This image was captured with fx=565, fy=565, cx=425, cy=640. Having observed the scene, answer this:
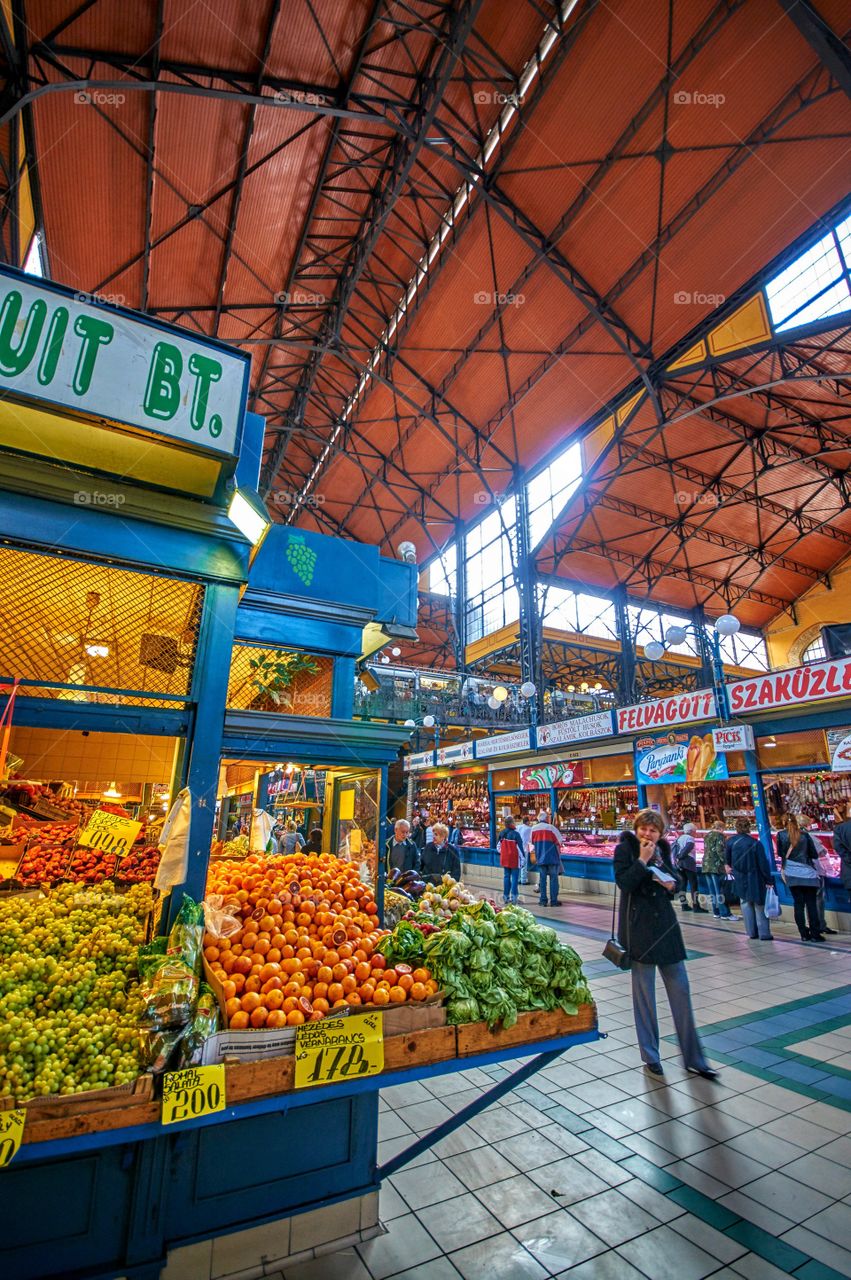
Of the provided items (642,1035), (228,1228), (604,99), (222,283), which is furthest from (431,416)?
(228,1228)

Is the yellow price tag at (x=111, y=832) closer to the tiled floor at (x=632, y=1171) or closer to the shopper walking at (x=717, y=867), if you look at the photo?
the tiled floor at (x=632, y=1171)

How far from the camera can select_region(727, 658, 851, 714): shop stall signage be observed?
28.3ft

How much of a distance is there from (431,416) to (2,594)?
1415cm

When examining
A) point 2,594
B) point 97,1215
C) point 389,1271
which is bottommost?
point 389,1271

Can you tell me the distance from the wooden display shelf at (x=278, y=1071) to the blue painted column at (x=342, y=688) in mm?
2785

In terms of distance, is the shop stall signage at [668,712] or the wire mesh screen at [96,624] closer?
the wire mesh screen at [96,624]

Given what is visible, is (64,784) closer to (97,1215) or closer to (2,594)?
(2,594)

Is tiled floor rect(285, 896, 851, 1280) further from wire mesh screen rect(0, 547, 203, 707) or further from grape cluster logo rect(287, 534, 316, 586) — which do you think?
Result: grape cluster logo rect(287, 534, 316, 586)

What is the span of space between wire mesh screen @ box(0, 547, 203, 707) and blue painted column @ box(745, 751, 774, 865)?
387 inches

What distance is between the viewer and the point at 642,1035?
13.2 ft

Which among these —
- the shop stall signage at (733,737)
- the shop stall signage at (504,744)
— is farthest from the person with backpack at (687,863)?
the shop stall signage at (504,744)

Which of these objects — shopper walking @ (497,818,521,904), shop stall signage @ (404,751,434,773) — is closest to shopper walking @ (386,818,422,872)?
shopper walking @ (497,818,521,904)

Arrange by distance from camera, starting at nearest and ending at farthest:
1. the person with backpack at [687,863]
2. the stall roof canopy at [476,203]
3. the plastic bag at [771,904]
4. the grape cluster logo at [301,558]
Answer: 1. the grape cluster logo at [301,558]
2. the plastic bag at [771,904]
3. the stall roof canopy at [476,203]
4. the person with backpack at [687,863]

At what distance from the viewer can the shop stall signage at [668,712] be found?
1053 centimetres
